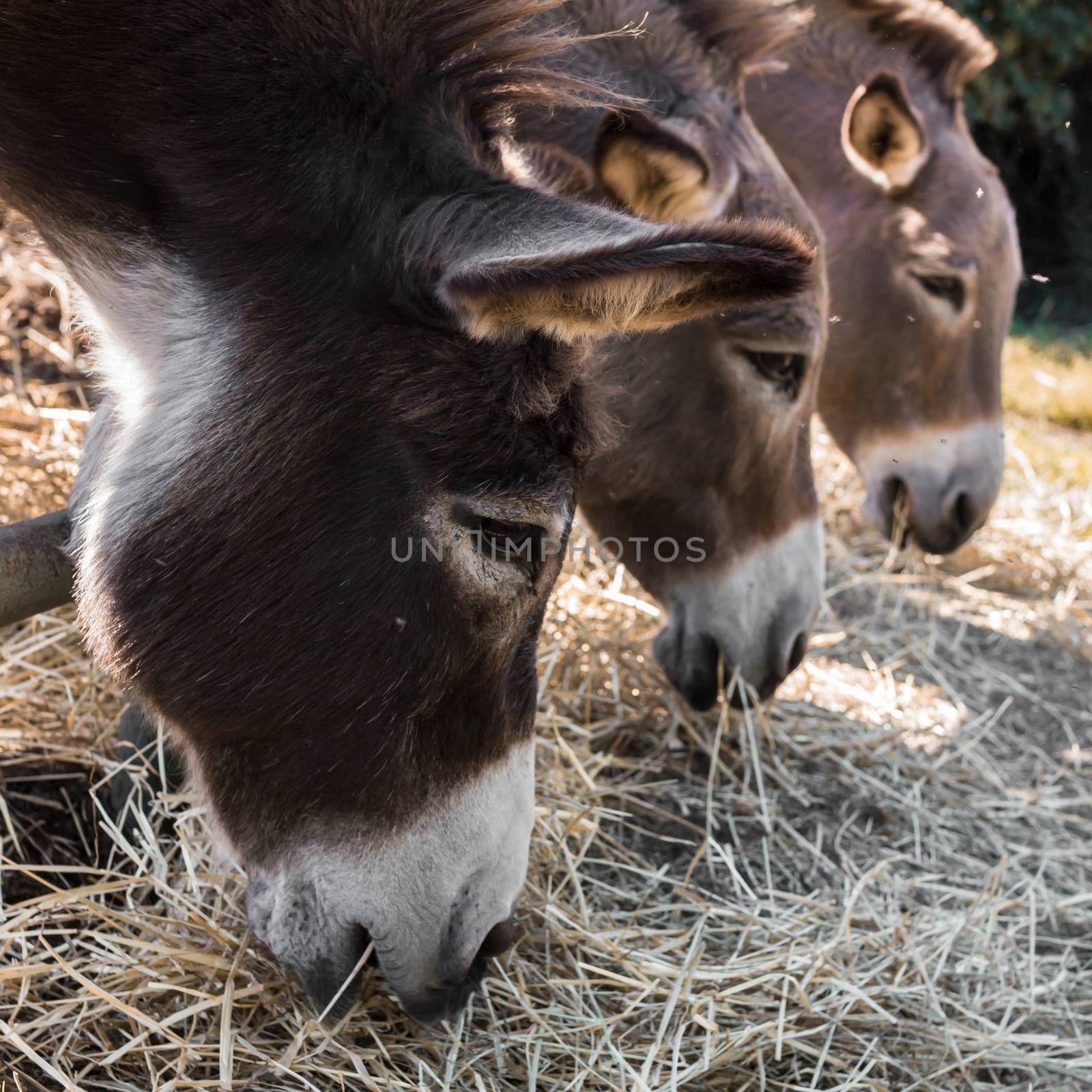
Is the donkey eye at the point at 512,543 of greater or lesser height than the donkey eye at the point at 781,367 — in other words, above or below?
above

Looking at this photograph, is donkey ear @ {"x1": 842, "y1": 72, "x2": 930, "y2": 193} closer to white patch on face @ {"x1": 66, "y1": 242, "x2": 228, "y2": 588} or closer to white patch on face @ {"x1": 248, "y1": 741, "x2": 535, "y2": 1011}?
white patch on face @ {"x1": 66, "y1": 242, "x2": 228, "y2": 588}

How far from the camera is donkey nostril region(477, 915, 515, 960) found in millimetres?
1668

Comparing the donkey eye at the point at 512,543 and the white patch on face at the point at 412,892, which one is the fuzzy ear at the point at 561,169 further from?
the white patch on face at the point at 412,892

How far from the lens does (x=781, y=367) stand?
2.64 metres

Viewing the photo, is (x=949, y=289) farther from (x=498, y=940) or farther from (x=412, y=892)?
(x=412, y=892)

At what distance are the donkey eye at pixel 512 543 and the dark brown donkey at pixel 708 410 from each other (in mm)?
1020

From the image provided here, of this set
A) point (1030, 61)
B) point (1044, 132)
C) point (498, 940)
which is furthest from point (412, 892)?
point (1030, 61)

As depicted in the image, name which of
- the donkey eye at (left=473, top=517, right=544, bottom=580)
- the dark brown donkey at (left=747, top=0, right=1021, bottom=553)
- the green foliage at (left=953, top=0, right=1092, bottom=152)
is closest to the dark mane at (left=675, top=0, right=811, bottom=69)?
the dark brown donkey at (left=747, top=0, right=1021, bottom=553)

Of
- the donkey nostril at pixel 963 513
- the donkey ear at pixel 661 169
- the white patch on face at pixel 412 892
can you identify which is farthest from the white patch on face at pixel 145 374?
the donkey nostril at pixel 963 513

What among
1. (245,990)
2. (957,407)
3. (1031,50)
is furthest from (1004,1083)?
(1031,50)

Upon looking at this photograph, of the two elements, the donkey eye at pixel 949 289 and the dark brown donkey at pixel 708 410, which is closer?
the dark brown donkey at pixel 708 410

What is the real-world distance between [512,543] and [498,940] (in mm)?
649

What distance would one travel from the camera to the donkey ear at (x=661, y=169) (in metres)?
2.39

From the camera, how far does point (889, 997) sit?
2172 mm
